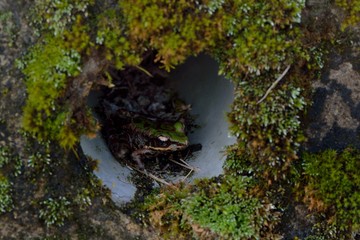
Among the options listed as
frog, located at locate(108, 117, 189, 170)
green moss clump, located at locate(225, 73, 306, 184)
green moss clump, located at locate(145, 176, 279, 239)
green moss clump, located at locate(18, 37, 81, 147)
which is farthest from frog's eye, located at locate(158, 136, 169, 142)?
green moss clump, located at locate(18, 37, 81, 147)

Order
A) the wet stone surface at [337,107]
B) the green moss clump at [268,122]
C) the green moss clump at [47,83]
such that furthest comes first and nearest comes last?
the wet stone surface at [337,107] < the green moss clump at [268,122] < the green moss clump at [47,83]

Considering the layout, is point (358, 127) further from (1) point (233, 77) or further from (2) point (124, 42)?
(2) point (124, 42)

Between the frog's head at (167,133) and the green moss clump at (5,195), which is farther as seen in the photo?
the frog's head at (167,133)

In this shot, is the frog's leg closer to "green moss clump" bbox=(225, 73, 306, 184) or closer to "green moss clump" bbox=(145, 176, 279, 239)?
"green moss clump" bbox=(145, 176, 279, 239)

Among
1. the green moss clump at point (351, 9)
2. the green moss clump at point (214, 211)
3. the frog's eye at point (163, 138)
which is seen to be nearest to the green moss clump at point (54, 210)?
the green moss clump at point (214, 211)

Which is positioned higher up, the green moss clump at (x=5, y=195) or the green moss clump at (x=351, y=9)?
the green moss clump at (x=351, y=9)

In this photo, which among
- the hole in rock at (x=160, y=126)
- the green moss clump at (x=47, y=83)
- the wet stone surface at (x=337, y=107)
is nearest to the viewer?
the green moss clump at (x=47, y=83)

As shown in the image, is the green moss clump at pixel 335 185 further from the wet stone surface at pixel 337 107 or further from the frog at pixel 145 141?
the frog at pixel 145 141

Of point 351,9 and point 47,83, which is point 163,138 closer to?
point 47,83
